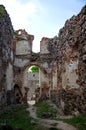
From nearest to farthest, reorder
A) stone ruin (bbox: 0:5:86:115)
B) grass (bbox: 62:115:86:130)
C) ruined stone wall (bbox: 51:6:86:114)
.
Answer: grass (bbox: 62:115:86:130)
ruined stone wall (bbox: 51:6:86:114)
stone ruin (bbox: 0:5:86:115)

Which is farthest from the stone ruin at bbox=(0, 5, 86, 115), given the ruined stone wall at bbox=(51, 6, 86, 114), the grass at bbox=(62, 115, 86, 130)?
the grass at bbox=(62, 115, 86, 130)

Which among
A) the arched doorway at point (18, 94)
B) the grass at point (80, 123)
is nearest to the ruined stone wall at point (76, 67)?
the grass at point (80, 123)

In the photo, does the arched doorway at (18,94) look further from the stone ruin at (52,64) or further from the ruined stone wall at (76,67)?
the ruined stone wall at (76,67)

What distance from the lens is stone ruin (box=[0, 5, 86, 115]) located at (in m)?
9.41

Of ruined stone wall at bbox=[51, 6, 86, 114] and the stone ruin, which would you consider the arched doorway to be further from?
ruined stone wall at bbox=[51, 6, 86, 114]

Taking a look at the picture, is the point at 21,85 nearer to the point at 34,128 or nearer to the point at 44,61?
the point at 44,61

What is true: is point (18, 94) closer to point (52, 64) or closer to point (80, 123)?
point (52, 64)

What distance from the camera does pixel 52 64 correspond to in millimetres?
18938

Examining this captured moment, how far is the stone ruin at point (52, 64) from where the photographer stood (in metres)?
9.41

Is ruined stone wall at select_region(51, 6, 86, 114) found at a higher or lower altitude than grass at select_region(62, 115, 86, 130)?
higher

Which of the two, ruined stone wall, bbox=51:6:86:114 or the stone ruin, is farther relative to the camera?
the stone ruin

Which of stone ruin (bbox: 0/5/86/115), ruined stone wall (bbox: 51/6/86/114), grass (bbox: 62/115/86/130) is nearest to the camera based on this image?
grass (bbox: 62/115/86/130)

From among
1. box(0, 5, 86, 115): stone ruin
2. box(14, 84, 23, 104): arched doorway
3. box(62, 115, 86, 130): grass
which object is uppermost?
box(0, 5, 86, 115): stone ruin

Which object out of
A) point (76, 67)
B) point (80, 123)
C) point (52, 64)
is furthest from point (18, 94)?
point (80, 123)
